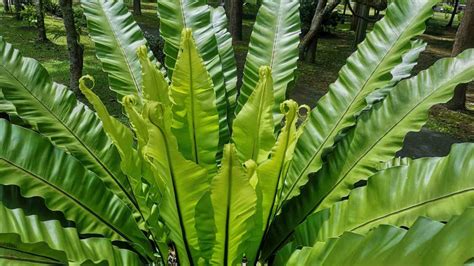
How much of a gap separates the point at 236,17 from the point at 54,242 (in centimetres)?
1105

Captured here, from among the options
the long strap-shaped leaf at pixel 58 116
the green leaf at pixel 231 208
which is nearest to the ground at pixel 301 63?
the long strap-shaped leaf at pixel 58 116

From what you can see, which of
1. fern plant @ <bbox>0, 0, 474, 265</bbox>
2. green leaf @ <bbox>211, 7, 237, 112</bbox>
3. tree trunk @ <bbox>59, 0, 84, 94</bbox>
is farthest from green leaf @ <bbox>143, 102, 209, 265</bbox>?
tree trunk @ <bbox>59, 0, 84, 94</bbox>

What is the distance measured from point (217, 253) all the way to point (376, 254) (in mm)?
480

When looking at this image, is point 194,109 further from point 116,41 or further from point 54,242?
point 116,41

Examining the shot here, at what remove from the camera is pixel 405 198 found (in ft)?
3.62

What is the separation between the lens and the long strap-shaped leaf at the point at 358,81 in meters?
1.41

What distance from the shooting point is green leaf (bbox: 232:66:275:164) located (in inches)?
45.6

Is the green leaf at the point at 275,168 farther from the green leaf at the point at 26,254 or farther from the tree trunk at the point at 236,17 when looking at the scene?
the tree trunk at the point at 236,17

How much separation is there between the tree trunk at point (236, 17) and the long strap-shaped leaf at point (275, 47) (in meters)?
9.81

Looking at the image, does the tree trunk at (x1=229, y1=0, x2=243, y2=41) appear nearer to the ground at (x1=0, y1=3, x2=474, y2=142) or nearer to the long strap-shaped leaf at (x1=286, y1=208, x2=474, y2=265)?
the ground at (x1=0, y1=3, x2=474, y2=142)

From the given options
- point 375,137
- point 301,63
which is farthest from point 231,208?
point 301,63

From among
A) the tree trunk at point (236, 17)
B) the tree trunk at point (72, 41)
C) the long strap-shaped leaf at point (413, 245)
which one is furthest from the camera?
the tree trunk at point (236, 17)

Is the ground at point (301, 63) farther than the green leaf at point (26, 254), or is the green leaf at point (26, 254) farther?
the ground at point (301, 63)

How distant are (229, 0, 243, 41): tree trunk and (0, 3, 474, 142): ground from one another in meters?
0.30
